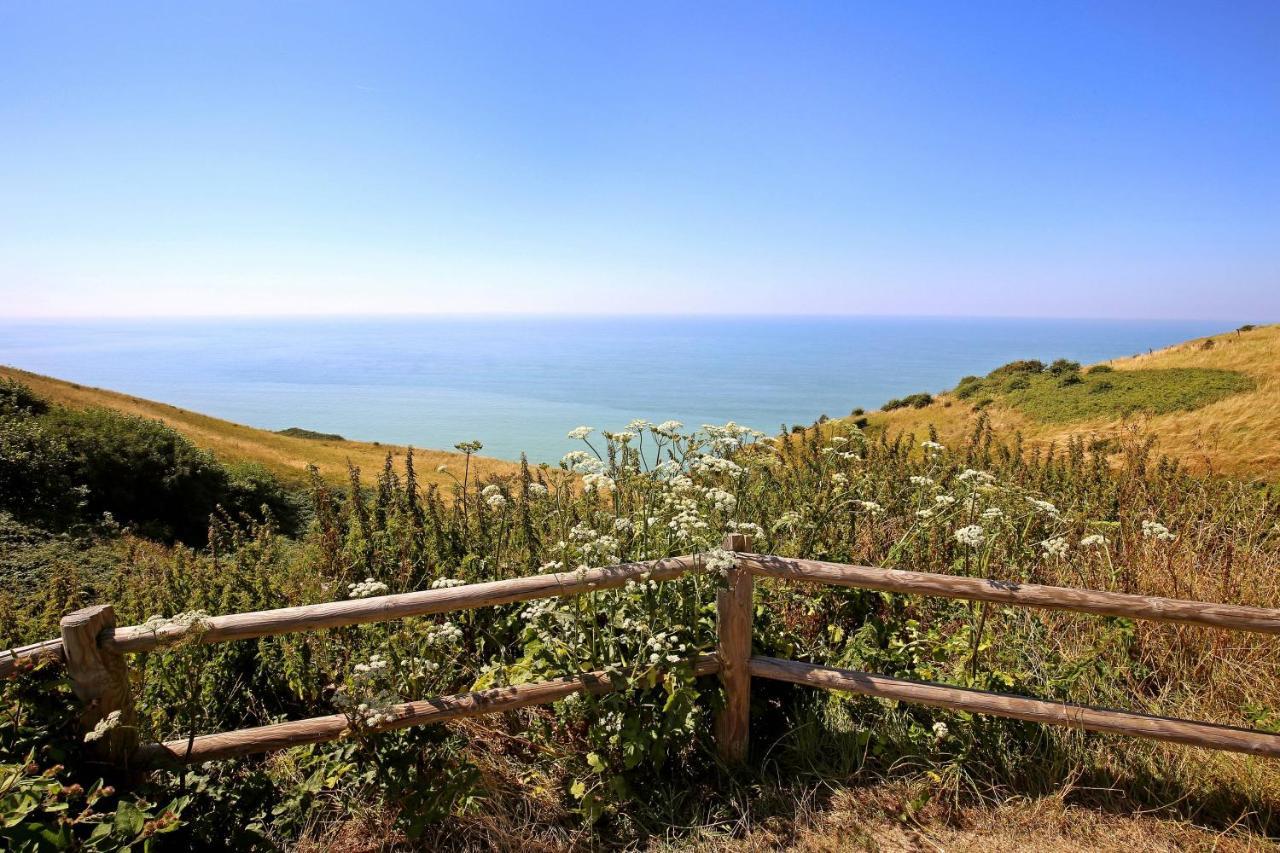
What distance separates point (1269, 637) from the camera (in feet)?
12.8

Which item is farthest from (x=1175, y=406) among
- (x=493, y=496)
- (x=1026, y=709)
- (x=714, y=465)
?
(x=493, y=496)

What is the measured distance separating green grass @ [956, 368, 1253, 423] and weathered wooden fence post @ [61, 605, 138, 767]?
1872cm

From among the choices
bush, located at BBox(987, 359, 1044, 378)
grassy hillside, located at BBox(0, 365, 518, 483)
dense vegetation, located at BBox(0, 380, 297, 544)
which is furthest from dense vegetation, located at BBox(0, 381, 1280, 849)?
bush, located at BBox(987, 359, 1044, 378)

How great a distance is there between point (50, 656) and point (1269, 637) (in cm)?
658

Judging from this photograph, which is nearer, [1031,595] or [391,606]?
[391,606]

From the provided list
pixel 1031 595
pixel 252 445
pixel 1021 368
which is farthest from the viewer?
pixel 252 445

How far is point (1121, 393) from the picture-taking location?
17.1 meters

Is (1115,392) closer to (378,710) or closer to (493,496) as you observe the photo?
(493,496)

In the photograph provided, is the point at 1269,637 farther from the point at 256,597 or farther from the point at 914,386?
the point at 914,386

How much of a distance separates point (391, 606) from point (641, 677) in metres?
1.28

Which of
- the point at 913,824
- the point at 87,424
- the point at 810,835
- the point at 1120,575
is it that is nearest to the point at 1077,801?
the point at 913,824

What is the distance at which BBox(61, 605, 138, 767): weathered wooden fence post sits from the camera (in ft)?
8.57

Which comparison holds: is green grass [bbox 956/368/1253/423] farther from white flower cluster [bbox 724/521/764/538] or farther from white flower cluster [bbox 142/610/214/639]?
white flower cluster [bbox 142/610/214/639]

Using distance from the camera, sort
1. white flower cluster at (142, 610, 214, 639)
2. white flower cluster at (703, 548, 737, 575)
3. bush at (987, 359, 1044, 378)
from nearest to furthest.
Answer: white flower cluster at (142, 610, 214, 639), white flower cluster at (703, 548, 737, 575), bush at (987, 359, 1044, 378)
